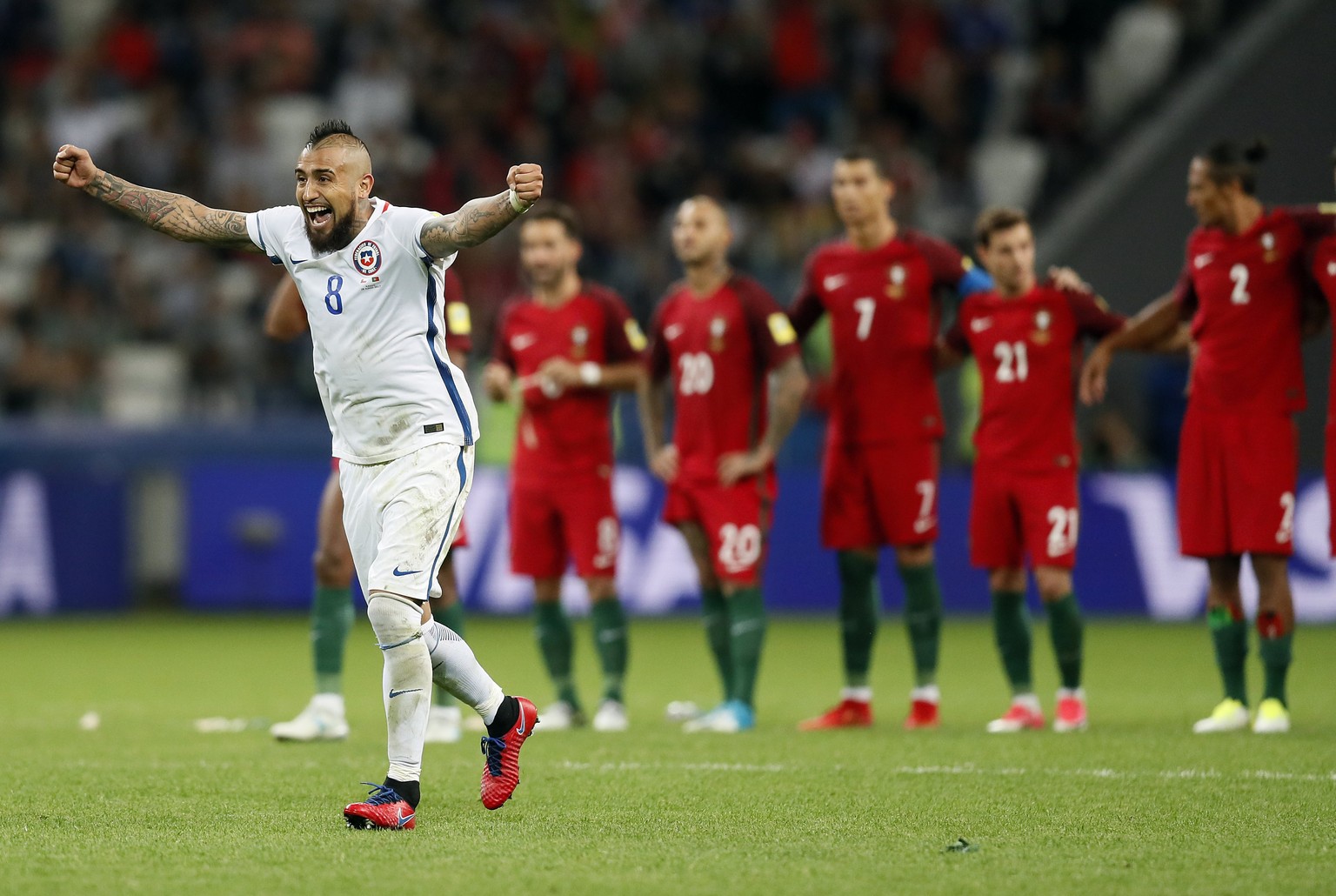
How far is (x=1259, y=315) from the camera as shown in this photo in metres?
8.66

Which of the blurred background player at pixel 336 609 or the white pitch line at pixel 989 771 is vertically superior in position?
the blurred background player at pixel 336 609

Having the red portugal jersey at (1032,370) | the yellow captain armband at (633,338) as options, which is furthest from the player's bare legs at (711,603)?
the red portugal jersey at (1032,370)

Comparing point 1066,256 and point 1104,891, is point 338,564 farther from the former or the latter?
point 1066,256

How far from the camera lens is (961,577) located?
51.8 feet

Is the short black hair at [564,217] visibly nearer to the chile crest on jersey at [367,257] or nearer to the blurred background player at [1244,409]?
the blurred background player at [1244,409]

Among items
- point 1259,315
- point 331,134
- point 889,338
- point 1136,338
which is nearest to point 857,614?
point 889,338

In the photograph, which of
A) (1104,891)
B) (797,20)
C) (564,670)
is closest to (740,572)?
(564,670)

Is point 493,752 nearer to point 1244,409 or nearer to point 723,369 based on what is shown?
point 723,369

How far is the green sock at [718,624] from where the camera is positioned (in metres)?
9.43

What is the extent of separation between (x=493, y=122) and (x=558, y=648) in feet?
38.6

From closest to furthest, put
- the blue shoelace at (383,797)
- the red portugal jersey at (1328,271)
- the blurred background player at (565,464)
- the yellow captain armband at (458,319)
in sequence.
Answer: the blue shoelace at (383,797) → the red portugal jersey at (1328,271) → the yellow captain armband at (458,319) → the blurred background player at (565,464)

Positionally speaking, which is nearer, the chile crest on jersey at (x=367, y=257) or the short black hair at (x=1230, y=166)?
the chile crest on jersey at (x=367, y=257)

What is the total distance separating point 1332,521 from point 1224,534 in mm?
500

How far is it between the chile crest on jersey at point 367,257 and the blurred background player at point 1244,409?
4.24 m
